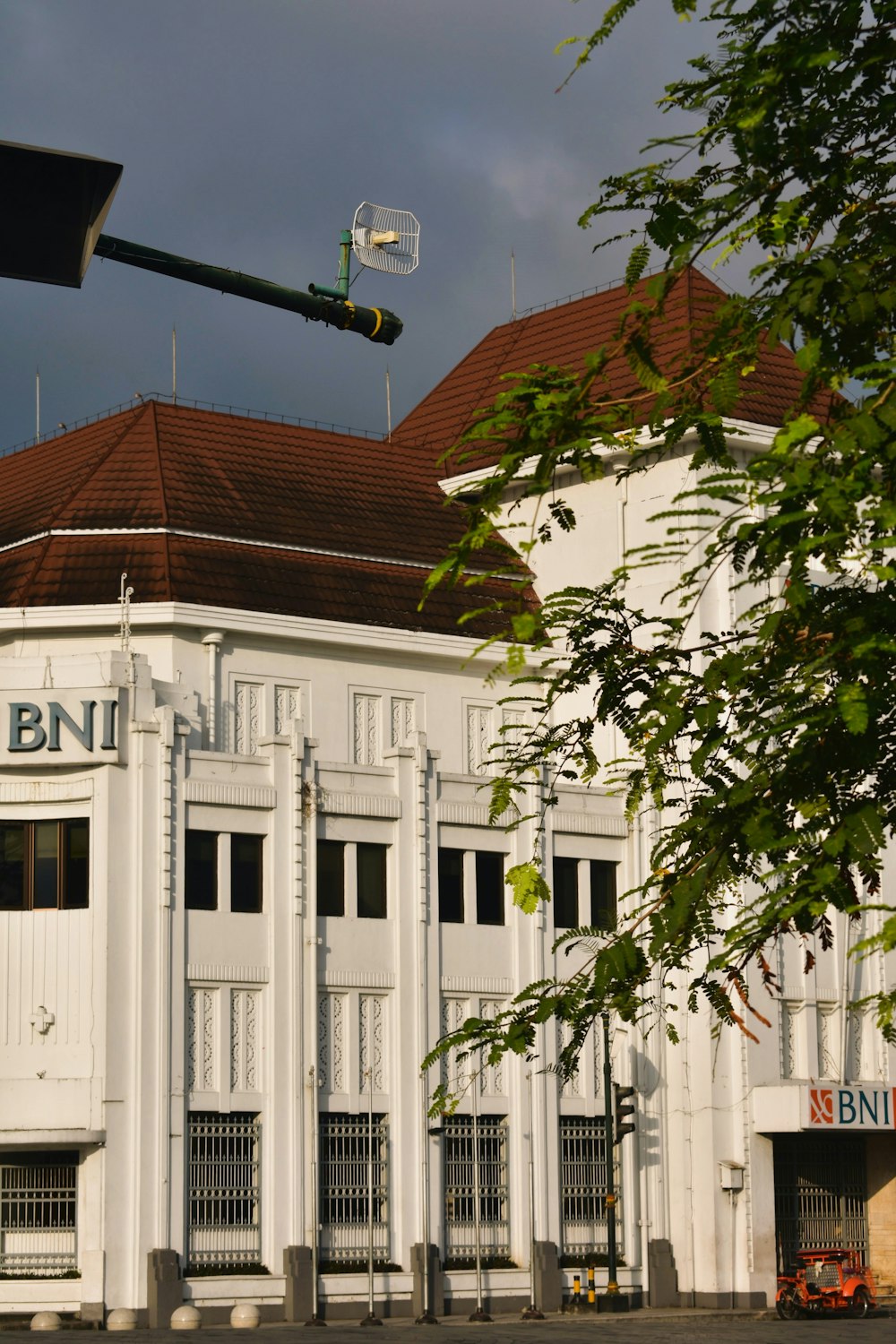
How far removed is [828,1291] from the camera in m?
50.2

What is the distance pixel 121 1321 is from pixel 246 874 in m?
9.70

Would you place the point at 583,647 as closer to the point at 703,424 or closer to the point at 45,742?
the point at 703,424

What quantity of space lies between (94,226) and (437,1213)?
2820 cm

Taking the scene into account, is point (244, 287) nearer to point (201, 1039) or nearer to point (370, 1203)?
point (201, 1039)

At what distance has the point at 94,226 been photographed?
2483 cm

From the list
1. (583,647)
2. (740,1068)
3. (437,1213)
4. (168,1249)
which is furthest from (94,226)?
(740,1068)

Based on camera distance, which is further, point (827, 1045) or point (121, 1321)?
point (827, 1045)

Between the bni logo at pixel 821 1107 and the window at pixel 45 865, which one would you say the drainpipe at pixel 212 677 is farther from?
the bni logo at pixel 821 1107

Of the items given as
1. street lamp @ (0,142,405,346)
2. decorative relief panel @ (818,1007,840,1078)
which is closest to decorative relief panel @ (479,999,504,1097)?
decorative relief panel @ (818,1007,840,1078)

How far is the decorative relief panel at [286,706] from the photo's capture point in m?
51.8

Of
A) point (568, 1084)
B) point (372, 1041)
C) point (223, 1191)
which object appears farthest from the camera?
point (568, 1084)

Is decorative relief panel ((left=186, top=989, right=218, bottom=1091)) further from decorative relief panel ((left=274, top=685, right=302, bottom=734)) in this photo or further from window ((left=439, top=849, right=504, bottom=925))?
decorative relief panel ((left=274, top=685, right=302, bottom=734))

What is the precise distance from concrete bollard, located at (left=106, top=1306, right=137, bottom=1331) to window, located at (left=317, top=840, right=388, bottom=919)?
31.4 feet

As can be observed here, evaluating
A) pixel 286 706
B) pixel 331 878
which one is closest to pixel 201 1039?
pixel 331 878
